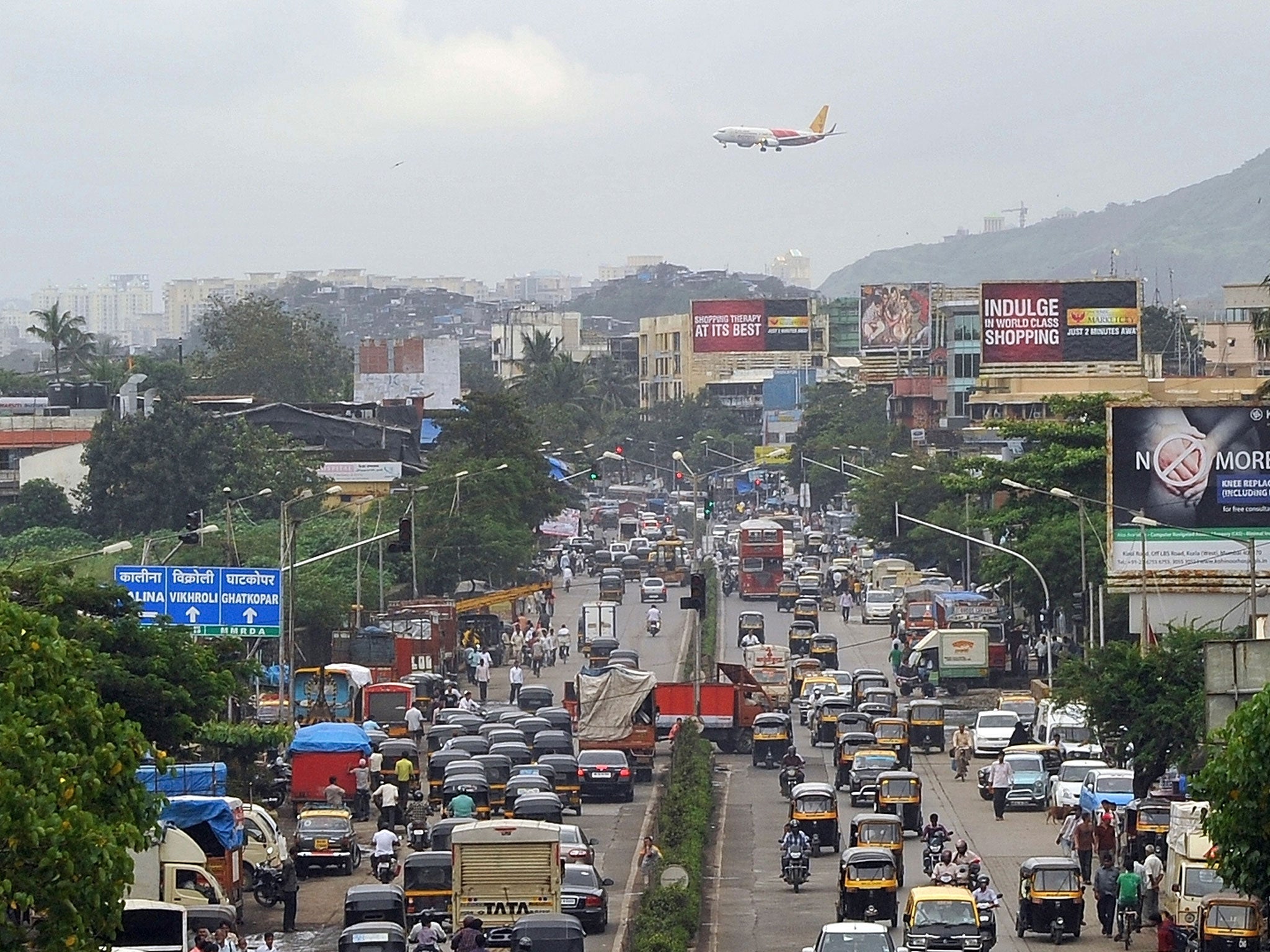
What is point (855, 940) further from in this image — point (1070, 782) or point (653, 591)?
point (653, 591)

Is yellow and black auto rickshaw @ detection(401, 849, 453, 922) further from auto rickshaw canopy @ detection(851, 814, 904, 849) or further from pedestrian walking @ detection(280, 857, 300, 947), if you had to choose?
auto rickshaw canopy @ detection(851, 814, 904, 849)

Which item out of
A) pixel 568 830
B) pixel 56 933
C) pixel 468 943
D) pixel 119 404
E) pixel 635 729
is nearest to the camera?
pixel 56 933

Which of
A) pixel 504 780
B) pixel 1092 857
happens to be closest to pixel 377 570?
pixel 504 780

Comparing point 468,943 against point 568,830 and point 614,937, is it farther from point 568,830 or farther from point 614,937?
point 568,830

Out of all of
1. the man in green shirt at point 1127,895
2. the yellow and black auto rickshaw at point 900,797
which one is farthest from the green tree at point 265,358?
the man in green shirt at point 1127,895

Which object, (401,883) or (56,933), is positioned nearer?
(56,933)

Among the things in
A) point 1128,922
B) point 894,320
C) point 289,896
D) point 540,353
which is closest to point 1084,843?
point 1128,922

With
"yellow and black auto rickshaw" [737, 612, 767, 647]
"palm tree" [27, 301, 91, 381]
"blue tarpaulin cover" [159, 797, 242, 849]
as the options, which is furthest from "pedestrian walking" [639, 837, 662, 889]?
"palm tree" [27, 301, 91, 381]
